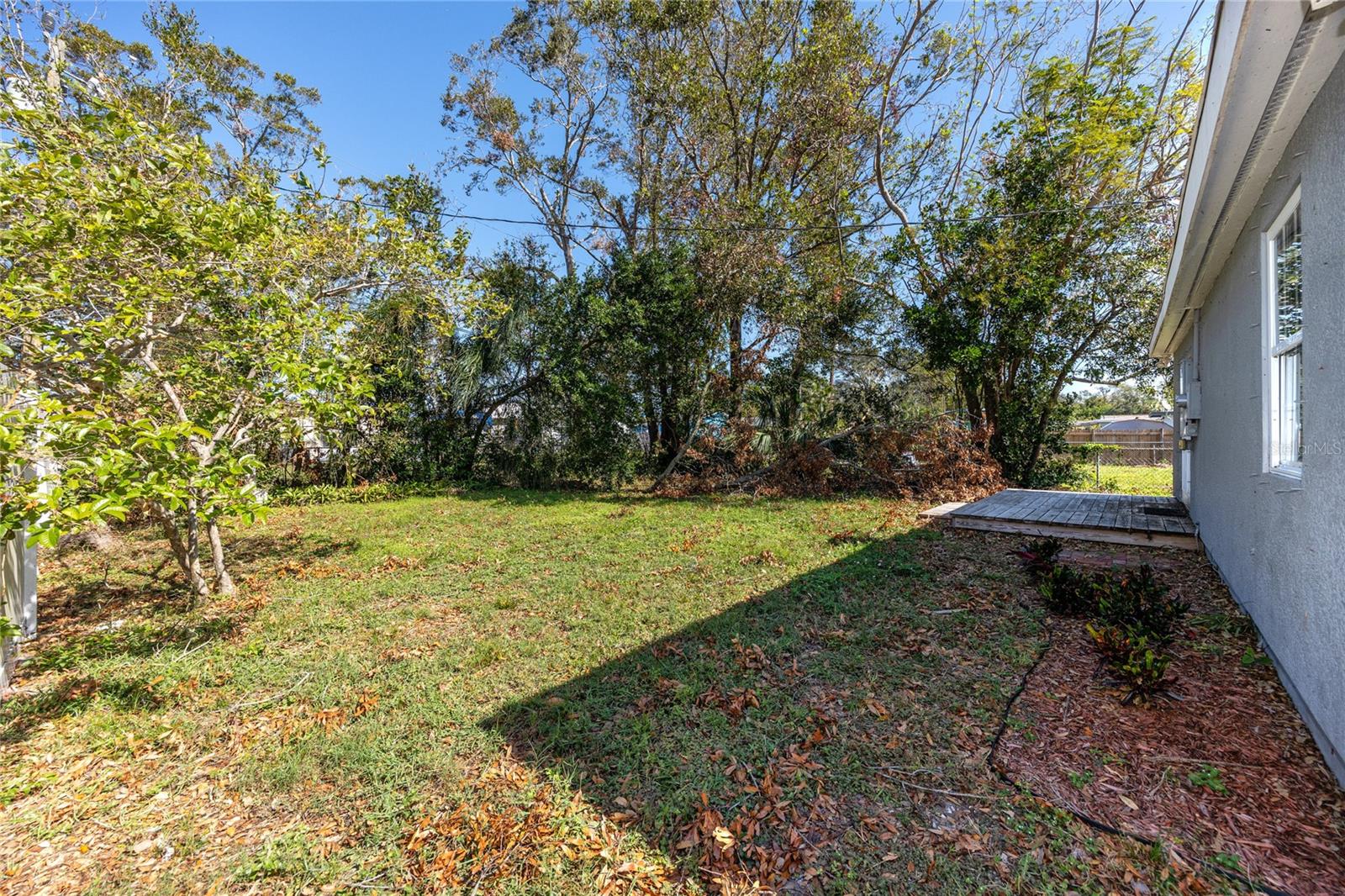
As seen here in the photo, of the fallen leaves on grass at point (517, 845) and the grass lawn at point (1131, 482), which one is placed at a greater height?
the fallen leaves on grass at point (517, 845)

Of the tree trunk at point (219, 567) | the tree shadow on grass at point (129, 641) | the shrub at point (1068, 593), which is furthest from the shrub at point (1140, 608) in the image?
the tree trunk at point (219, 567)

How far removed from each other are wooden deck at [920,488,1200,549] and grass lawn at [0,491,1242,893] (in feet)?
4.95

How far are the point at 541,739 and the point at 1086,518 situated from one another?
21.4 ft

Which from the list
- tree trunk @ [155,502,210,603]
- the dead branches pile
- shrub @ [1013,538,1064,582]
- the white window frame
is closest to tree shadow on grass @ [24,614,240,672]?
tree trunk @ [155,502,210,603]

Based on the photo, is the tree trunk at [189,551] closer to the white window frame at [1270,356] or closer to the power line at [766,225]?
the power line at [766,225]

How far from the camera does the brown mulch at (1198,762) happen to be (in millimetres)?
1763

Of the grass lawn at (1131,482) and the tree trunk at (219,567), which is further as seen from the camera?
the grass lawn at (1131,482)

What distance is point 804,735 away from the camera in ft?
8.29

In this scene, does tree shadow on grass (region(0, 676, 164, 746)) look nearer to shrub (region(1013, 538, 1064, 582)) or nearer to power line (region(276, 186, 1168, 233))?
power line (region(276, 186, 1168, 233))

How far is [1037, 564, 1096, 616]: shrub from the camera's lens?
3730mm

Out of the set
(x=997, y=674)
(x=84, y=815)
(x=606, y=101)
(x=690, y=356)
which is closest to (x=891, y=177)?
(x=690, y=356)

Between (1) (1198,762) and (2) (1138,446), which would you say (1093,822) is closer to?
(1) (1198,762)

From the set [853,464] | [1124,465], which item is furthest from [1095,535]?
[1124,465]

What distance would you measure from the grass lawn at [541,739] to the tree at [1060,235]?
21.3 ft
